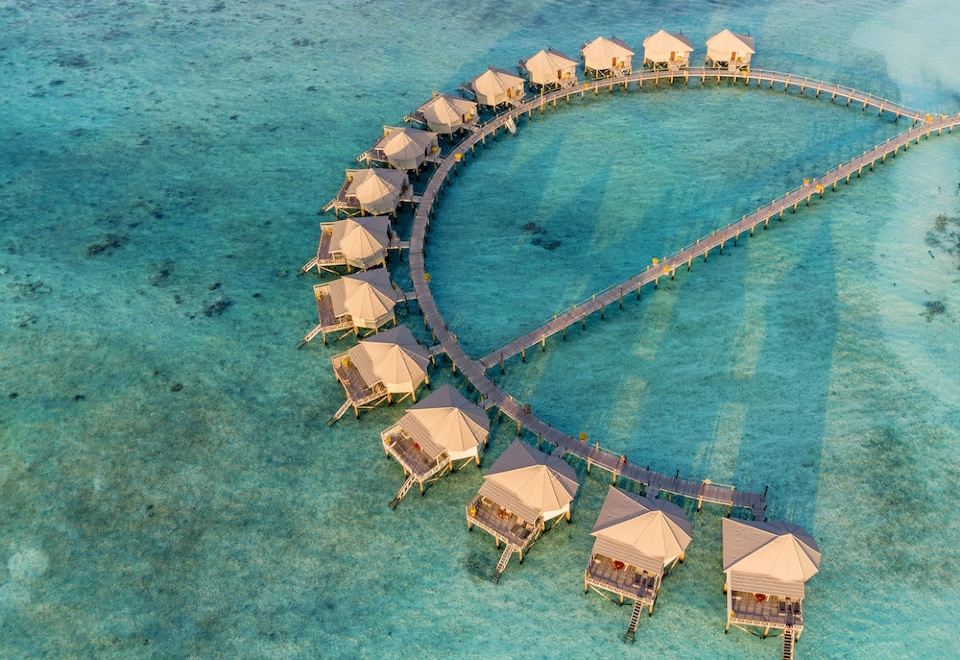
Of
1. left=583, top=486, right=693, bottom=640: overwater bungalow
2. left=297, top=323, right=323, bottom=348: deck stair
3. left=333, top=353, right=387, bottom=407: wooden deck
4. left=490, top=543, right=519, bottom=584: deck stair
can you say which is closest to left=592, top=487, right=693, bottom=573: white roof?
left=583, top=486, right=693, bottom=640: overwater bungalow

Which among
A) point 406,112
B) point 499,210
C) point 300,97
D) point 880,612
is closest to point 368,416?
point 499,210

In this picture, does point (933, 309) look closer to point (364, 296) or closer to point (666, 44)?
point (666, 44)

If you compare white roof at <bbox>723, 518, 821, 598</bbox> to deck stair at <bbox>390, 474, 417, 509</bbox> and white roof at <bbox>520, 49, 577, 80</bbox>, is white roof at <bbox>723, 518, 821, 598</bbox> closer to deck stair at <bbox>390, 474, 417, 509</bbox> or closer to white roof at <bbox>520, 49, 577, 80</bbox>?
deck stair at <bbox>390, 474, 417, 509</bbox>

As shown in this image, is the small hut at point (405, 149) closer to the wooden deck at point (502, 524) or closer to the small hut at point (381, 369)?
the small hut at point (381, 369)

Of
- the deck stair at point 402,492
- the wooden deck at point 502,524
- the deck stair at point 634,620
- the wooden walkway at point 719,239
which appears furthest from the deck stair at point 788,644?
the wooden walkway at point 719,239

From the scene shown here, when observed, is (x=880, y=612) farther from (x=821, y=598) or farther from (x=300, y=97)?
(x=300, y=97)

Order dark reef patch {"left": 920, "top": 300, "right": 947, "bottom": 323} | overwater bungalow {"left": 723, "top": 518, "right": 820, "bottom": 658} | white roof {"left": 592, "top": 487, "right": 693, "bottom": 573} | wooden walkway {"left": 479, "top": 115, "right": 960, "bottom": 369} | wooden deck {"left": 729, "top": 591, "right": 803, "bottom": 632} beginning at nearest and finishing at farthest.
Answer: wooden deck {"left": 729, "top": 591, "right": 803, "bottom": 632} → overwater bungalow {"left": 723, "top": 518, "right": 820, "bottom": 658} → white roof {"left": 592, "top": 487, "right": 693, "bottom": 573} → wooden walkway {"left": 479, "top": 115, "right": 960, "bottom": 369} → dark reef patch {"left": 920, "top": 300, "right": 947, "bottom": 323}

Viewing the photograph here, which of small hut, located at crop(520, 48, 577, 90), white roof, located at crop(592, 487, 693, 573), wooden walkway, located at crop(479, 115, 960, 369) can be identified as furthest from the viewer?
small hut, located at crop(520, 48, 577, 90)
